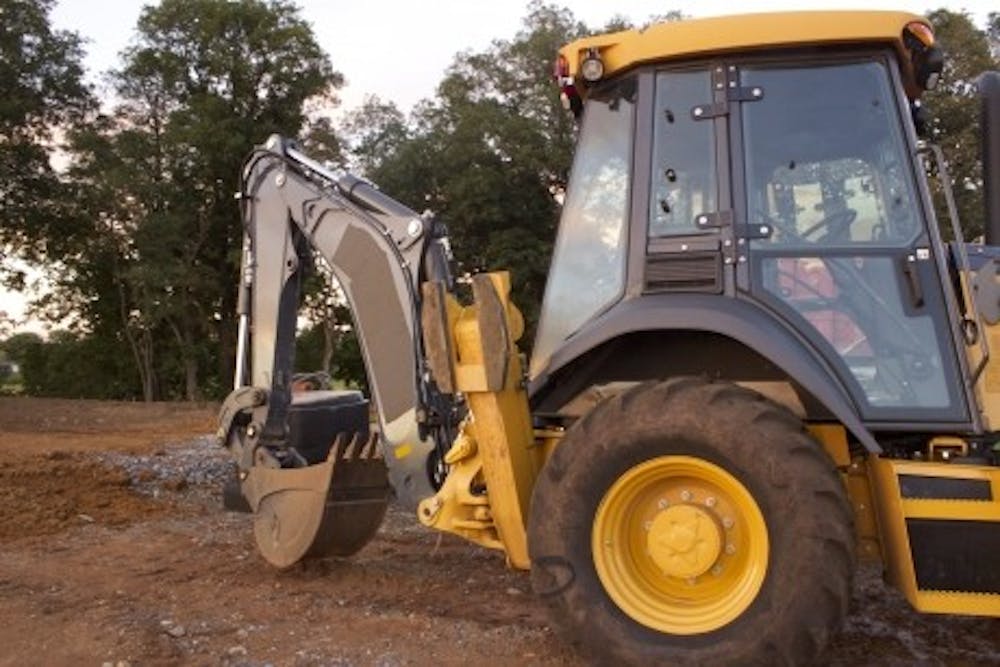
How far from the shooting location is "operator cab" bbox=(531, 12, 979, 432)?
12.7 ft

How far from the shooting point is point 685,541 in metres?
3.83

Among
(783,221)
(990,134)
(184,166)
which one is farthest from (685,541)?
(184,166)

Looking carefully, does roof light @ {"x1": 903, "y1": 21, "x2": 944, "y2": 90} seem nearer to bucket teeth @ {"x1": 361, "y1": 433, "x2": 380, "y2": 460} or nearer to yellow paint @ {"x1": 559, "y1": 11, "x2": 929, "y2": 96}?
yellow paint @ {"x1": 559, "y1": 11, "x2": 929, "y2": 96}

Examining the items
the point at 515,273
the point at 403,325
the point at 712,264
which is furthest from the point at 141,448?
the point at 515,273

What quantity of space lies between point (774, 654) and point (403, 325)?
8.91 feet

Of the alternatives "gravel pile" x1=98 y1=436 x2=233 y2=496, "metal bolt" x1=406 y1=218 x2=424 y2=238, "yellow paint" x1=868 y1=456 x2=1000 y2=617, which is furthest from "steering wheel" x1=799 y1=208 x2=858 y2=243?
"gravel pile" x1=98 y1=436 x2=233 y2=496

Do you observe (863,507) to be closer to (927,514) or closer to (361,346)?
(927,514)

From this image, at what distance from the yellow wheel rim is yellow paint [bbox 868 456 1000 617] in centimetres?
51

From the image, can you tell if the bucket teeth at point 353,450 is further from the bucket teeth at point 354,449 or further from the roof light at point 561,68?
the roof light at point 561,68

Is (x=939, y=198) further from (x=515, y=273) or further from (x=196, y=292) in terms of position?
(x=196, y=292)

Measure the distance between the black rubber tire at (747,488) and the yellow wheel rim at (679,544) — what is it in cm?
5

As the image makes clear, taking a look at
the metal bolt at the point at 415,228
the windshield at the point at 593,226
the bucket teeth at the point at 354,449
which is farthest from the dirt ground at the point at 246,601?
the metal bolt at the point at 415,228

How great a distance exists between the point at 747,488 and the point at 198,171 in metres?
28.3

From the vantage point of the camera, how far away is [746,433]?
12.0 ft
